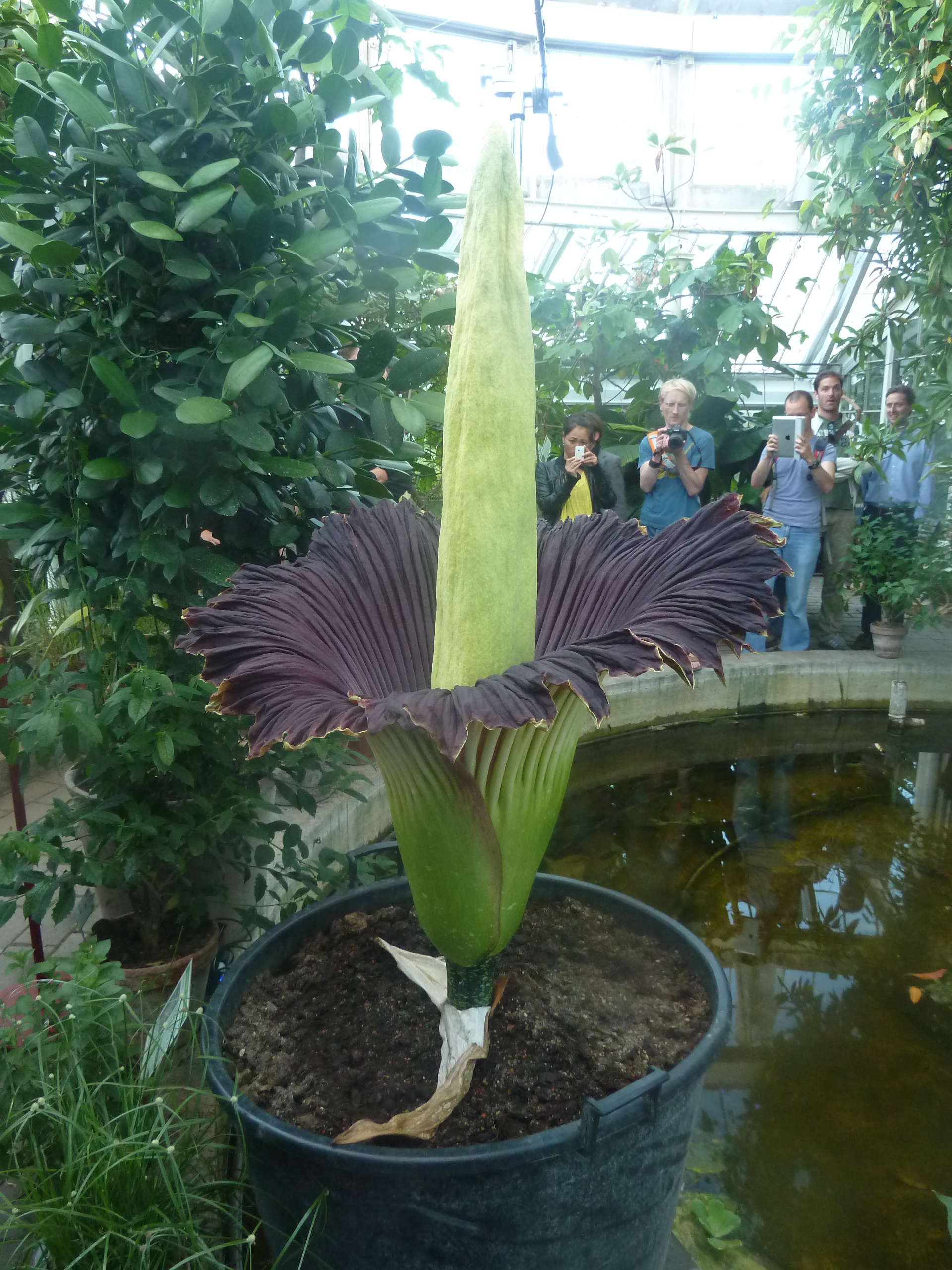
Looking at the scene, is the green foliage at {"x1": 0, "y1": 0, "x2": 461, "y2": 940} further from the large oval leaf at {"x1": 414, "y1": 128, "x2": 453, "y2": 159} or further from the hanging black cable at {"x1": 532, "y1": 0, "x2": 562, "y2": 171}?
the hanging black cable at {"x1": 532, "y1": 0, "x2": 562, "y2": 171}

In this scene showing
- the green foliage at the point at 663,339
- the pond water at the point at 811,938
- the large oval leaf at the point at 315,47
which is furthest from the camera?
the green foliage at the point at 663,339

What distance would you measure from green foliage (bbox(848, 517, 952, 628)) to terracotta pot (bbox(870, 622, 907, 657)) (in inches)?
1.3

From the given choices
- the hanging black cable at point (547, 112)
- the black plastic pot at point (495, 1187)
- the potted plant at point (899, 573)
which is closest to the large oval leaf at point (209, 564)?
the black plastic pot at point (495, 1187)

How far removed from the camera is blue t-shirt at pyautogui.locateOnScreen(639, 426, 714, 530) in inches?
171

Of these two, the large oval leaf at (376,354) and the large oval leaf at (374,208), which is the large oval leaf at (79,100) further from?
the large oval leaf at (376,354)

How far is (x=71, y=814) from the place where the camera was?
4.71ft

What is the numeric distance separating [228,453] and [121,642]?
1.22 ft

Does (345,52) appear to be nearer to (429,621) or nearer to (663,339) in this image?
(429,621)

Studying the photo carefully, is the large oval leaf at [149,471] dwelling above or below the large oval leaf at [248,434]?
below

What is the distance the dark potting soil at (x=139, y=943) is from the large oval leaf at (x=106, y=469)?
2.94 ft

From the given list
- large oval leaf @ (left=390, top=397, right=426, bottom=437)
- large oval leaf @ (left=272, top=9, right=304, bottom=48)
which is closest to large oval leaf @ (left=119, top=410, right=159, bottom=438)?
large oval leaf @ (left=390, top=397, right=426, bottom=437)

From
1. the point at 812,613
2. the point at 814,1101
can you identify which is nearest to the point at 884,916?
the point at 814,1101

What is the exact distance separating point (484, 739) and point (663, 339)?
5.82 m

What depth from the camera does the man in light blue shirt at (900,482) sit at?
455 cm
